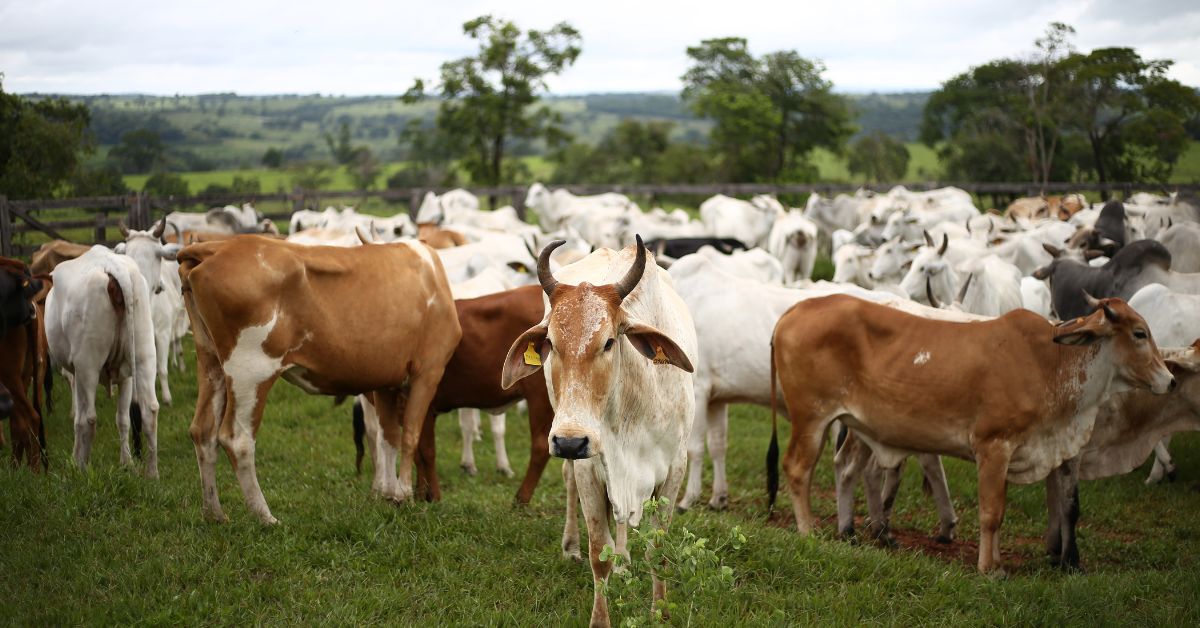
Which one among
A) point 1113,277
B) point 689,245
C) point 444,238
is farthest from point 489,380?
point 689,245

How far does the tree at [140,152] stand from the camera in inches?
778

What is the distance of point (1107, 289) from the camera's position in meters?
9.77

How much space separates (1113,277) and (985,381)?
4.28 meters

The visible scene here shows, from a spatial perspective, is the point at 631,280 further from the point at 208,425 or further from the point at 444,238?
the point at 444,238

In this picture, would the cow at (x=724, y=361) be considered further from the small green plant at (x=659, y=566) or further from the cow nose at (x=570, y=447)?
the cow nose at (x=570, y=447)

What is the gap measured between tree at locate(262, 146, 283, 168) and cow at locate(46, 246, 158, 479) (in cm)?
2617

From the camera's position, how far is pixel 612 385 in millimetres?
4703

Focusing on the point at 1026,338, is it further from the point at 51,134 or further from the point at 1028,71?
the point at 1028,71

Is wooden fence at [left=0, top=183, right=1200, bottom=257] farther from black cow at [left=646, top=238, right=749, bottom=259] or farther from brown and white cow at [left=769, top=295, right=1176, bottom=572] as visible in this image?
black cow at [left=646, top=238, right=749, bottom=259]

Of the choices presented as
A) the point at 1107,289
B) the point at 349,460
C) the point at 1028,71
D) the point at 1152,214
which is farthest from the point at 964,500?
the point at 1028,71

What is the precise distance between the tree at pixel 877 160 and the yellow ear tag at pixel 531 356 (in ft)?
151

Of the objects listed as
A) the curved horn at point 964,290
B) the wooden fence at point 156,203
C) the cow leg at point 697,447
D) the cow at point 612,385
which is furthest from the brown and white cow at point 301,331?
the wooden fence at point 156,203

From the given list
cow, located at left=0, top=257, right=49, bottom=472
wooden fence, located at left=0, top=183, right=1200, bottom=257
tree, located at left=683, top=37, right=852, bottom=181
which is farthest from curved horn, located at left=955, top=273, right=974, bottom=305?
tree, located at left=683, top=37, right=852, bottom=181

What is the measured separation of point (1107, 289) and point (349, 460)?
25.2 feet
